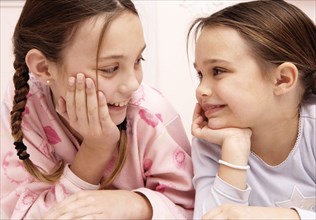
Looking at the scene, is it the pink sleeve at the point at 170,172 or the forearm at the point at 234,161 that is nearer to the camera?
the forearm at the point at 234,161

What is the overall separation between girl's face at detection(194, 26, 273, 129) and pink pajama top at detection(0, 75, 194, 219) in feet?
0.46

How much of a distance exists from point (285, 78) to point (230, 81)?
13cm

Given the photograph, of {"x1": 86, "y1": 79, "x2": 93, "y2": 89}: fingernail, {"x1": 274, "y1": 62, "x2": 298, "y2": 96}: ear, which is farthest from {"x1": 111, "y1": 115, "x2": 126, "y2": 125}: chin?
{"x1": 274, "y1": 62, "x2": 298, "y2": 96}: ear

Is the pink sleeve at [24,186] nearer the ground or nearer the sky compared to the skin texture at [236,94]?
nearer the ground

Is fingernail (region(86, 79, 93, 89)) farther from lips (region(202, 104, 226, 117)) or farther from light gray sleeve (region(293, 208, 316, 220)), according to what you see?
light gray sleeve (region(293, 208, 316, 220))

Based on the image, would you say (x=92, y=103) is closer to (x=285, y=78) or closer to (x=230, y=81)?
A: (x=230, y=81)

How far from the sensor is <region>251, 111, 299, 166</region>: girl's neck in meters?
1.10

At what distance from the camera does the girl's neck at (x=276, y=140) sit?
110cm

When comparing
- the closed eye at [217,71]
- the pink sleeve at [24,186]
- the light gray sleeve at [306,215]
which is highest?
the closed eye at [217,71]

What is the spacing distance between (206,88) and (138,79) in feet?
0.50

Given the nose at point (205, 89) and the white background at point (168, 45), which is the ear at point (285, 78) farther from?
the white background at point (168, 45)

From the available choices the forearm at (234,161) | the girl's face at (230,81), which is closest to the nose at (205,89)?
the girl's face at (230,81)

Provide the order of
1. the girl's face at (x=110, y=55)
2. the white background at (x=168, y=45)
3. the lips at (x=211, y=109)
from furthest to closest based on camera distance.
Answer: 1. the white background at (x=168, y=45)
2. the lips at (x=211, y=109)
3. the girl's face at (x=110, y=55)

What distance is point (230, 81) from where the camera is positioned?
3.31 ft
